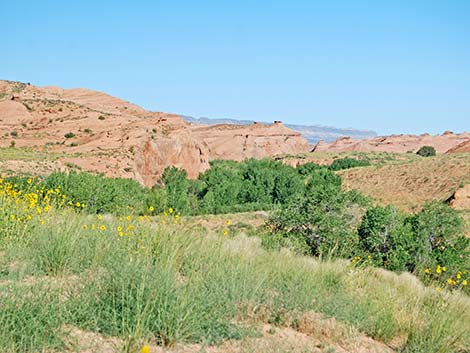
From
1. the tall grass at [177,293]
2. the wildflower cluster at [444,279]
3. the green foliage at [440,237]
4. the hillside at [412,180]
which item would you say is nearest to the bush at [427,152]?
the hillside at [412,180]

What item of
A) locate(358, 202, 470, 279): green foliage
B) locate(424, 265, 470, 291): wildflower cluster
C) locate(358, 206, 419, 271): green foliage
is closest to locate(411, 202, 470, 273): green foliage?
locate(358, 202, 470, 279): green foliage

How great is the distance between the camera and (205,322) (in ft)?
15.5

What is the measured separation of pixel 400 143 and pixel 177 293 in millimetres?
123674

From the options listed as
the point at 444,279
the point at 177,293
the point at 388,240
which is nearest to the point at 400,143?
the point at 388,240

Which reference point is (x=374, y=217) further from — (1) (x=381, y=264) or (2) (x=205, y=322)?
(2) (x=205, y=322)

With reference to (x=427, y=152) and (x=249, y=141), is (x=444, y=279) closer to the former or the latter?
(x=427, y=152)

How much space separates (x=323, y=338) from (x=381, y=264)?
56.4 ft

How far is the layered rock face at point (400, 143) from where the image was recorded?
382 ft

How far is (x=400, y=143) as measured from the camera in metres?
122

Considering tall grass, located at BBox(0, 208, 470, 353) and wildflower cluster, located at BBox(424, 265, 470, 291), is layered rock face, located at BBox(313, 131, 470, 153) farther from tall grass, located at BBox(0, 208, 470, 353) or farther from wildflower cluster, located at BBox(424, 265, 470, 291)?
tall grass, located at BBox(0, 208, 470, 353)

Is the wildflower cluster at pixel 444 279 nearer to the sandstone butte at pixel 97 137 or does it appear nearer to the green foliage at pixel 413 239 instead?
the green foliage at pixel 413 239

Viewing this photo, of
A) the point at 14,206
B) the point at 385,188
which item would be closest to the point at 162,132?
the point at 385,188

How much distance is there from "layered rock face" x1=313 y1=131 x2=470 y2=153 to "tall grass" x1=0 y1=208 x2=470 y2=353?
110939 mm

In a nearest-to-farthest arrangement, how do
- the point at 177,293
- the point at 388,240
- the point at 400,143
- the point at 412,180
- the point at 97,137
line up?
the point at 177,293 → the point at 388,240 → the point at 412,180 → the point at 97,137 → the point at 400,143
